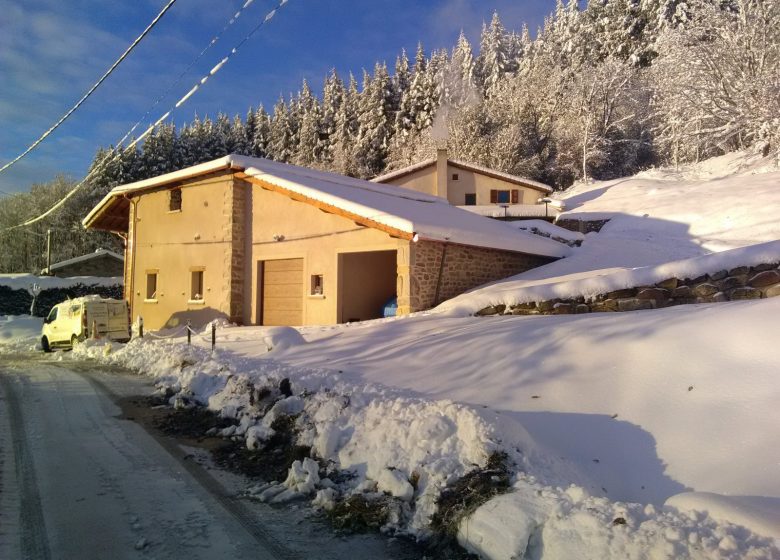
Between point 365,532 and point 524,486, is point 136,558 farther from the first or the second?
point 524,486

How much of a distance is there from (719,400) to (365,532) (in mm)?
3274

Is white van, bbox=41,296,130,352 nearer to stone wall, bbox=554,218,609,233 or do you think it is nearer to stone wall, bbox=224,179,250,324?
stone wall, bbox=224,179,250,324

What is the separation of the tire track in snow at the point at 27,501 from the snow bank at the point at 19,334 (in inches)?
547

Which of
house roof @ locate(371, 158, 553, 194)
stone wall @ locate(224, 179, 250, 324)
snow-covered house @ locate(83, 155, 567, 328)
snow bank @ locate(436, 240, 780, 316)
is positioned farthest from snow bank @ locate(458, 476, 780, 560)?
house roof @ locate(371, 158, 553, 194)

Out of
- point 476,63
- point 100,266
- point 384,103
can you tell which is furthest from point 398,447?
point 476,63

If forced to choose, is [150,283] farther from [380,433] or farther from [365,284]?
[380,433]

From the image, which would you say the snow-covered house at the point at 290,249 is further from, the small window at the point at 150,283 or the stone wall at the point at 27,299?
the stone wall at the point at 27,299

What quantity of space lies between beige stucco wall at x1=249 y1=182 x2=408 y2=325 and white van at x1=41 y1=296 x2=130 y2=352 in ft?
13.5

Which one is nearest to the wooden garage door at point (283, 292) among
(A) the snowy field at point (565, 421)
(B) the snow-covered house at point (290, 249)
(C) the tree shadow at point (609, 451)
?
(B) the snow-covered house at point (290, 249)

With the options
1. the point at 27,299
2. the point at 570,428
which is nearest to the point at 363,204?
the point at 570,428

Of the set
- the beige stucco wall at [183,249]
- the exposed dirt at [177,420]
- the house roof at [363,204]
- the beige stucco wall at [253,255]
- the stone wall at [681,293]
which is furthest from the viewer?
the beige stucco wall at [183,249]

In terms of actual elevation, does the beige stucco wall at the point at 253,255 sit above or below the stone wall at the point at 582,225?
below

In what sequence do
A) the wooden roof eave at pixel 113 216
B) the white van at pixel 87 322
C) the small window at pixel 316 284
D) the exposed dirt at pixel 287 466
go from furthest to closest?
1. the wooden roof eave at pixel 113 216
2. the small window at pixel 316 284
3. the white van at pixel 87 322
4. the exposed dirt at pixel 287 466

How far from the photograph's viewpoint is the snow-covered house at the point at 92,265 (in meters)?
36.8
